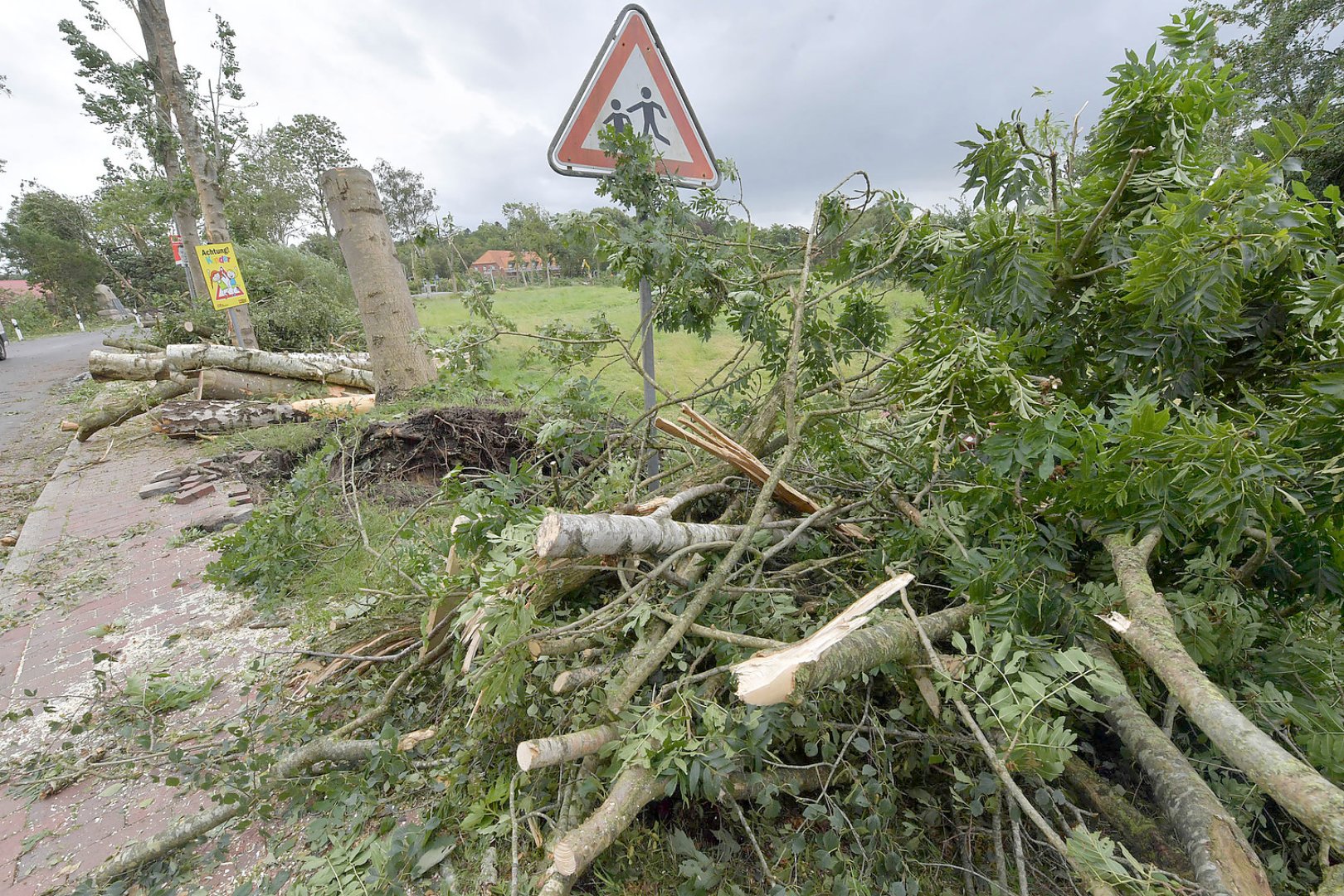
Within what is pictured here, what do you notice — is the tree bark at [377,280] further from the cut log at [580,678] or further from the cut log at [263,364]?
the cut log at [580,678]

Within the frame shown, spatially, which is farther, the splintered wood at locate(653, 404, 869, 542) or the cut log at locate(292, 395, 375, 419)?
the cut log at locate(292, 395, 375, 419)

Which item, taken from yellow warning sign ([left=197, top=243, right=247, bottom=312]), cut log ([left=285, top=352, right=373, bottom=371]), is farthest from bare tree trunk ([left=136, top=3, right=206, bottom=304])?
cut log ([left=285, top=352, right=373, bottom=371])

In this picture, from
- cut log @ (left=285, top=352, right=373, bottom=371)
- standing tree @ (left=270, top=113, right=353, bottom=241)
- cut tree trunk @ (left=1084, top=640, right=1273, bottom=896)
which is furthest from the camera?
standing tree @ (left=270, top=113, right=353, bottom=241)

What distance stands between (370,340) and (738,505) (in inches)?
257

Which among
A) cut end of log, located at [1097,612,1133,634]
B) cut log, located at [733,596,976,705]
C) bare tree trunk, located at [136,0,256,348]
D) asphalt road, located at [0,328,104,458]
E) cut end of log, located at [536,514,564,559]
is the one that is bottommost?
Result: asphalt road, located at [0,328,104,458]

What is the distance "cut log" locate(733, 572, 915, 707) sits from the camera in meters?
1.11

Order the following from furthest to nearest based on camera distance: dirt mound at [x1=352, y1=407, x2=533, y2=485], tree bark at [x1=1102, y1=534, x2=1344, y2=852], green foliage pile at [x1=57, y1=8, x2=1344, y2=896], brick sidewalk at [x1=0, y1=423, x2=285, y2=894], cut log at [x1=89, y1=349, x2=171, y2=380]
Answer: cut log at [x1=89, y1=349, x2=171, y2=380]
dirt mound at [x1=352, y1=407, x2=533, y2=485]
brick sidewalk at [x1=0, y1=423, x2=285, y2=894]
green foliage pile at [x1=57, y1=8, x2=1344, y2=896]
tree bark at [x1=1102, y1=534, x2=1344, y2=852]

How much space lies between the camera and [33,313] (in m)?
32.3

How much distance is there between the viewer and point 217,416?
262 inches

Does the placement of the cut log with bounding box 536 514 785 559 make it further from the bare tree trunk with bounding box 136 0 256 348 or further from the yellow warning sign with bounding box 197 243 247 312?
the bare tree trunk with bounding box 136 0 256 348

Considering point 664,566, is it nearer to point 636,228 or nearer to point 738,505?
point 738,505

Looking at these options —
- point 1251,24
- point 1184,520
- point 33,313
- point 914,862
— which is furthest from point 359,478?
Result: point 33,313

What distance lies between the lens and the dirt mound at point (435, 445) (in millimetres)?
5109

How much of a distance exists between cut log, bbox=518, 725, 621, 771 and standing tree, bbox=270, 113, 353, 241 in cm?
3619
